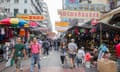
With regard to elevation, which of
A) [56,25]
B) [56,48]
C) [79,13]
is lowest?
[56,48]

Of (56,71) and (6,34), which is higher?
(6,34)

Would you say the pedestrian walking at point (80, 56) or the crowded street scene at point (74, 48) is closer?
the crowded street scene at point (74, 48)

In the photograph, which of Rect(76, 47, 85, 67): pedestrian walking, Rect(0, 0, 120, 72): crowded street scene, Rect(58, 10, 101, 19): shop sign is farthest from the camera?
Rect(58, 10, 101, 19): shop sign

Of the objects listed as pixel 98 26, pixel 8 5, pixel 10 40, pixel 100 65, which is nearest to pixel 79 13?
pixel 10 40

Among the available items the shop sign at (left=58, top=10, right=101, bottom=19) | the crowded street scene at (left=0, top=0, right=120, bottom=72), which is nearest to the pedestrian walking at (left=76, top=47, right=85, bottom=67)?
the crowded street scene at (left=0, top=0, right=120, bottom=72)

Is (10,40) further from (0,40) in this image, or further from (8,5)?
(8,5)

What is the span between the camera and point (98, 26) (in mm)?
18156

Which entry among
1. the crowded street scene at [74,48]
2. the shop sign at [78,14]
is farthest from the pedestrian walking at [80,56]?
the shop sign at [78,14]

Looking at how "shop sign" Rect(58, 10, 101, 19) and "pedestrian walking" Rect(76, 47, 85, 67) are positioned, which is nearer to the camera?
"pedestrian walking" Rect(76, 47, 85, 67)

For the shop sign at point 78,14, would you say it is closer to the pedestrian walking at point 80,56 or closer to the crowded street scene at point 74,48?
the crowded street scene at point 74,48

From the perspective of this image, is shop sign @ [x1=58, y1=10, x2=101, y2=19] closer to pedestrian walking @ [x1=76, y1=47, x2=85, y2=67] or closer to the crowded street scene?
the crowded street scene

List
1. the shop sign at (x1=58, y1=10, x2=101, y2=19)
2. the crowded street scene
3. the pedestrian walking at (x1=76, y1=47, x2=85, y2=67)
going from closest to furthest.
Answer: the crowded street scene → the pedestrian walking at (x1=76, y1=47, x2=85, y2=67) → the shop sign at (x1=58, y1=10, x2=101, y2=19)

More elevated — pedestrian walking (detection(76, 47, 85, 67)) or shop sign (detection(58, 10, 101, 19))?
shop sign (detection(58, 10, 101, 19))

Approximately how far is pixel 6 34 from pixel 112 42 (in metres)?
8.91
